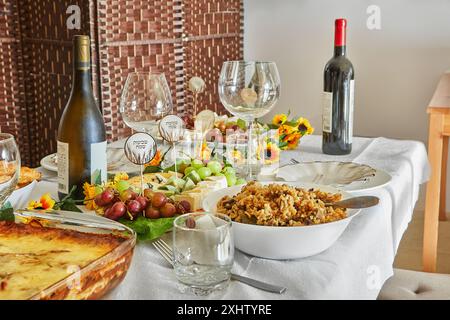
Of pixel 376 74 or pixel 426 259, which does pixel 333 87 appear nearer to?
pixel 426 259

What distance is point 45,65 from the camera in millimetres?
2506

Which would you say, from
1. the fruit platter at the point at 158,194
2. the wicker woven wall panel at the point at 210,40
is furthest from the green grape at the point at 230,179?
the wicker woven wall panel at the point at 210,40

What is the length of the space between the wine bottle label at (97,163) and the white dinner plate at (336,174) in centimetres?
37

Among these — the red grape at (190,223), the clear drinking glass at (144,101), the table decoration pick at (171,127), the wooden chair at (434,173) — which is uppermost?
the clear drinking glass at (144,101)

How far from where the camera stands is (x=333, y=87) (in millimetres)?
1500

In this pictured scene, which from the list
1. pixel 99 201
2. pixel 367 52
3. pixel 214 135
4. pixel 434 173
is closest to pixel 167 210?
pixel 99 201

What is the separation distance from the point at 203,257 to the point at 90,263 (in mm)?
141

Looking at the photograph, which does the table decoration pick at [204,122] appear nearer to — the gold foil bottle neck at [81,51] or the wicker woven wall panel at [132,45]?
the gold foil bottle neck at [81,51]

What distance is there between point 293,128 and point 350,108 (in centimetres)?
16

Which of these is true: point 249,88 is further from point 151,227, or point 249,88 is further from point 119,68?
point 119,68

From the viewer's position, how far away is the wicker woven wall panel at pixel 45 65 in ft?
7.84

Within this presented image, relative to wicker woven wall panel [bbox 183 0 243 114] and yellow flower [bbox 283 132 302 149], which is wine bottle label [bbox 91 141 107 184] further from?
wicker woven wall panel [bbox 183 0 243 114]

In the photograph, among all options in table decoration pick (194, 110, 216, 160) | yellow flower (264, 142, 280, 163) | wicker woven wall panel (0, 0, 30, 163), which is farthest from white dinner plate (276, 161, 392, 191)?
wicker woven wall panel (0, 0, 30, 163)

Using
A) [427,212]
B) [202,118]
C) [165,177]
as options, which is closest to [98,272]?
[165,177]
